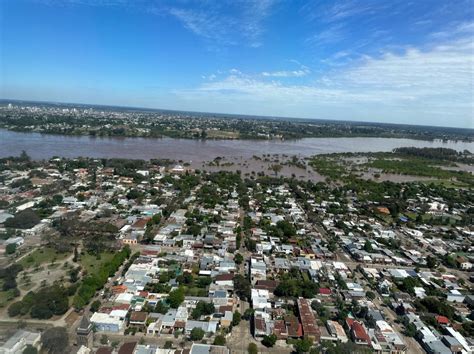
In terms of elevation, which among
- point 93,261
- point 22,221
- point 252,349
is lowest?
point 93,261

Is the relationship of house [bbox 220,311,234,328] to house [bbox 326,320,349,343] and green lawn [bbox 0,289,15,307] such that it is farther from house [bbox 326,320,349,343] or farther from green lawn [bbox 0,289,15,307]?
green lawn [bbox 0,289,15,307]

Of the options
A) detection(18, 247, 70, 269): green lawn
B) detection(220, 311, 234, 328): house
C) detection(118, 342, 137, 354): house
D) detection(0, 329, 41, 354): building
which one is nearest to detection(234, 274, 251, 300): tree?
detection(220, 311, 234, 328): house

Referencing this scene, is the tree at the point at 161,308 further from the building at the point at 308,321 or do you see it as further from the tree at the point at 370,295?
the tree at the point at 370,295

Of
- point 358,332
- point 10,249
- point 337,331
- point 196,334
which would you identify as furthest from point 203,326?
point 10,249

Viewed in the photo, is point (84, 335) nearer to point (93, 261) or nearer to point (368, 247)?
point (93, 261)

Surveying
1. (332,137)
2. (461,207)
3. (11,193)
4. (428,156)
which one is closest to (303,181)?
(461,207)

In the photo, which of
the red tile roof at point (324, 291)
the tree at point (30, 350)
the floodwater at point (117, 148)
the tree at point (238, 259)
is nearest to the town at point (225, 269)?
the red tile roof at point (324, 291)
